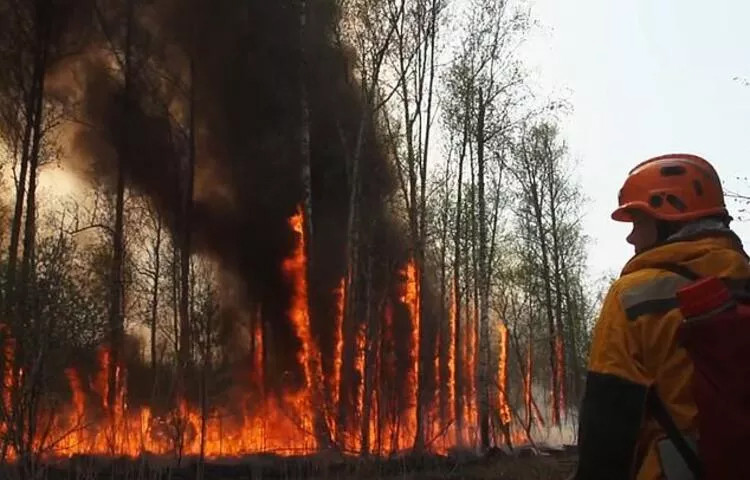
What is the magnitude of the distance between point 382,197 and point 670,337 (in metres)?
21.6

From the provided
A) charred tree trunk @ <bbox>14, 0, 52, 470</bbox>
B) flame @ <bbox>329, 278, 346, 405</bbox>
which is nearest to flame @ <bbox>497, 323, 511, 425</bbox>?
flame @ <bbox>329, 278, 346, 405</bbox>

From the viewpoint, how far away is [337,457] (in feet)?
53.9

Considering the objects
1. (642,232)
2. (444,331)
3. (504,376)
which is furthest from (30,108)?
(642,232)

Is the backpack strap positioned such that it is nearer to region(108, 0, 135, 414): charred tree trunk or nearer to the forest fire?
the forest fire

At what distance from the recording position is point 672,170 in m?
2.21

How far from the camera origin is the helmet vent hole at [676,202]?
7.08ft

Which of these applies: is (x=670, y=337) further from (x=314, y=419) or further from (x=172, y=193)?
(x=172, y=193)

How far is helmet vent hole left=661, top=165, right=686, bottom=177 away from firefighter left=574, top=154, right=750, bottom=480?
168 mm

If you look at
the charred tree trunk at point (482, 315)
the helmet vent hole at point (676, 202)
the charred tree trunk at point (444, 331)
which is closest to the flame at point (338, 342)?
the charred tree trunk at point (482, 315)

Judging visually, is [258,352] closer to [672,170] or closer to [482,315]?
[482,315]

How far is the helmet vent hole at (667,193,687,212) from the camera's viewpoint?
2159 millimetres

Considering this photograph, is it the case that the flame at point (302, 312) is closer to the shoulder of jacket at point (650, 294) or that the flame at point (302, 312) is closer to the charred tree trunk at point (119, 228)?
the charred tree trunk at point (119, 228)

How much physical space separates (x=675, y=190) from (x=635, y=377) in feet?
1.86

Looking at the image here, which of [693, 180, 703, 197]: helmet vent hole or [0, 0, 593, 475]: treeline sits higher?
[0, 0, 593, 475]: treeline
